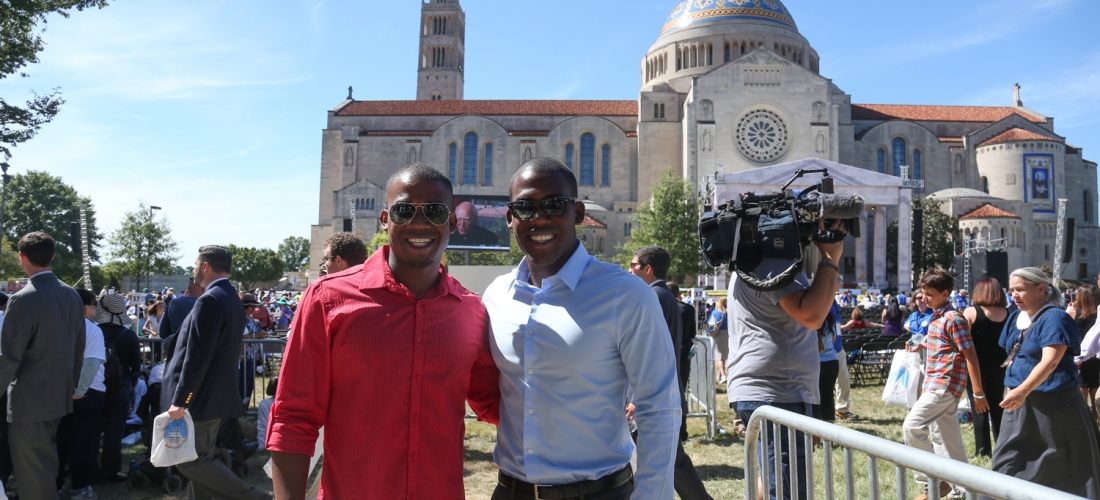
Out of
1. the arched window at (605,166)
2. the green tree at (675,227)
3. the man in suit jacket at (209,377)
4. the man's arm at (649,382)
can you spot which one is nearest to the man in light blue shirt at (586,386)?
the man's arm at (649,382)

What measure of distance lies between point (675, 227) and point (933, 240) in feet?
62.7

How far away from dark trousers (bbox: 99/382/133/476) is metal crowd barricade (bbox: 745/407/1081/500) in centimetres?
571

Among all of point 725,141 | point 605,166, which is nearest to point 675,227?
point 725,141

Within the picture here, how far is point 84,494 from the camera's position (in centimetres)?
576

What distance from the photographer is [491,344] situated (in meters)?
2.42

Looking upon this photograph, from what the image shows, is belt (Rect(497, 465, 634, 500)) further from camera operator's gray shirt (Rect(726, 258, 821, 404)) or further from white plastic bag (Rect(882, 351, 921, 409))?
white plastic bag (Rect(882, 351, 921, 409))

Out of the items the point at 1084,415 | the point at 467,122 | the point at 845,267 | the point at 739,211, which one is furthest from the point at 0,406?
the point at 467,122

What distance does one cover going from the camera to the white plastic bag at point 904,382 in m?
6.52

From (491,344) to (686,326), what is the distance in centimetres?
535

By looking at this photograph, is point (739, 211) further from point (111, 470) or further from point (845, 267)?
point (845, 267)

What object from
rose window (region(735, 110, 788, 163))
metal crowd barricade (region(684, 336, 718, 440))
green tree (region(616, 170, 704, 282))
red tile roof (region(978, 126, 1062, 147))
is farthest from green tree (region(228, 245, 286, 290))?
metal crowd barricade (region(684, 336, 718, 440))

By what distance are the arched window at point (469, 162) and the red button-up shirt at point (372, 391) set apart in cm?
6002

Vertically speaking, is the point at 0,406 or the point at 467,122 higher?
the point at 467,122

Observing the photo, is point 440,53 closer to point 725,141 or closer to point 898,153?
point 725,141
